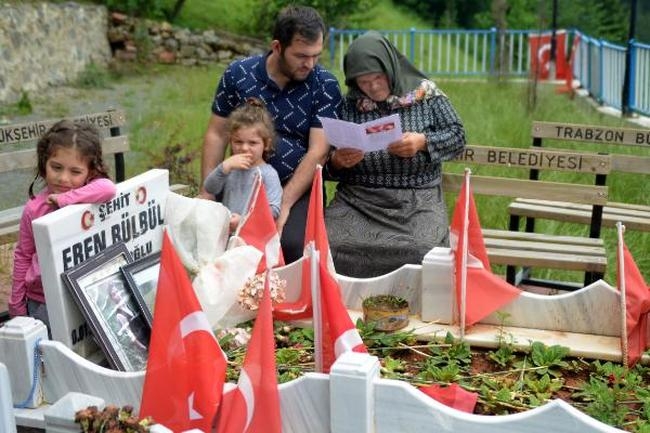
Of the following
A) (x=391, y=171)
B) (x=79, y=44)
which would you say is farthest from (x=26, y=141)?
(x=79, y=44)

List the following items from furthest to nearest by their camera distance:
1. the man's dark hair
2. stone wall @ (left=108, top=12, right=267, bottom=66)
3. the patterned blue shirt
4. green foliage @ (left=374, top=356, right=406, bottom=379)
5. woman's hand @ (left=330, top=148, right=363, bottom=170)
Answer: stone wall @ (left=108, top=12, right=267, bottom=66), the patterned blue shirt, woman's hand @ (left=330, top=148, right=363, bottom=170), the man's dark hair, green foliage @ (left=374, top=356, right=406, bottom=379)

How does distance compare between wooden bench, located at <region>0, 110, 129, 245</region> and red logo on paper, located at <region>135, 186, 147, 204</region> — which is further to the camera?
wooden bench, located at <region>0, 110, 129, 245</region>

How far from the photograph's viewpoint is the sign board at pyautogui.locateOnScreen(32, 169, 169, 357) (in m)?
2.38

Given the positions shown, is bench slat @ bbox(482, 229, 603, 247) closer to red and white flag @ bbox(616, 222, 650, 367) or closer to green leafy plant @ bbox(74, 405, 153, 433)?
red and white flag @ bbox(616, 222, 650, 367)

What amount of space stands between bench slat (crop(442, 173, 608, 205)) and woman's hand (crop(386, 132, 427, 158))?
2.70 feet

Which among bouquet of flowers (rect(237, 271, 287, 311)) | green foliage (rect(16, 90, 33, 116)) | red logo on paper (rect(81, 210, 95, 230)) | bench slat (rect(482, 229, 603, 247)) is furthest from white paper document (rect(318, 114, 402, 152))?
green foliage (rect(16, 90, 33, 116))

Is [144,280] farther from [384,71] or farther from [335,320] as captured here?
[384,71]

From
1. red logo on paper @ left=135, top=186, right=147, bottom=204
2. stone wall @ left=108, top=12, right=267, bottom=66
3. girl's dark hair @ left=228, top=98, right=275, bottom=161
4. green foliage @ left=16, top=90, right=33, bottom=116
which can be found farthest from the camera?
stone wall @ left=108, top=12, right=267, bottom=66

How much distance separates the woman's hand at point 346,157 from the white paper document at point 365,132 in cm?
25

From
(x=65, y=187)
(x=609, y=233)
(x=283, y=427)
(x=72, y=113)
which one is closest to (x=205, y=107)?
(x=72, y=113)

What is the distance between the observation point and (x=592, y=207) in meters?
4.54

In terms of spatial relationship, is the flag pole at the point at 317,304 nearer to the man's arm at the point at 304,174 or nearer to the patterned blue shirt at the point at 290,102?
the man's arm at the point at 304,174

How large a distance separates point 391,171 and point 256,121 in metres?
0.79

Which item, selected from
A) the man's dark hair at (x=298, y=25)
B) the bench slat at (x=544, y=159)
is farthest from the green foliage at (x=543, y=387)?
the bench slat at (x=544, y=159)
